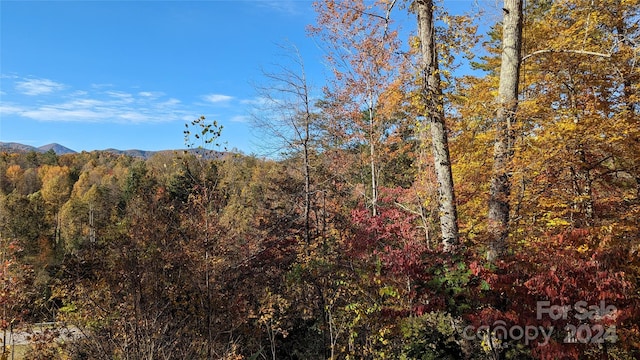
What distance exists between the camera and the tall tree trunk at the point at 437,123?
4.73 m

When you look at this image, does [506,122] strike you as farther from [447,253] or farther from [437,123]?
[447,253]

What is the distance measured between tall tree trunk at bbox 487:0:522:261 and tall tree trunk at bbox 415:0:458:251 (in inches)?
19.3

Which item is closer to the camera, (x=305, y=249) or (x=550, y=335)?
(x=550, y=335)

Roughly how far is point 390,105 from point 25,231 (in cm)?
3053

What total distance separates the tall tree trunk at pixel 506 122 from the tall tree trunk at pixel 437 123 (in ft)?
1.61

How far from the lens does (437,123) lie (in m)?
4.79

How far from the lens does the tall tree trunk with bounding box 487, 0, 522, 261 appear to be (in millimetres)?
4645

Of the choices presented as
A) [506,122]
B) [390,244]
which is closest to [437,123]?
[506,122]

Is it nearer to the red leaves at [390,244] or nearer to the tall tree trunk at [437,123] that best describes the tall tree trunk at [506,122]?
the tall tree trunk at [437,123]

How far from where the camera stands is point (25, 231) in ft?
93.1

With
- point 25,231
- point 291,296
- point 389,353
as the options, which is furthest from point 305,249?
point 25,231

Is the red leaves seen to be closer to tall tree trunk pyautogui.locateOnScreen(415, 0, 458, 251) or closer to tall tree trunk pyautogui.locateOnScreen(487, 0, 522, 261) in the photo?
tall tree trunk pyautogui.locateOnScreen(415, 0, 458, 251)

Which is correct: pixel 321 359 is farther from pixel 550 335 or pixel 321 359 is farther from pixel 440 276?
pixel 550 335

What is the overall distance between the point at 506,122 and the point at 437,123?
90 centimetres
